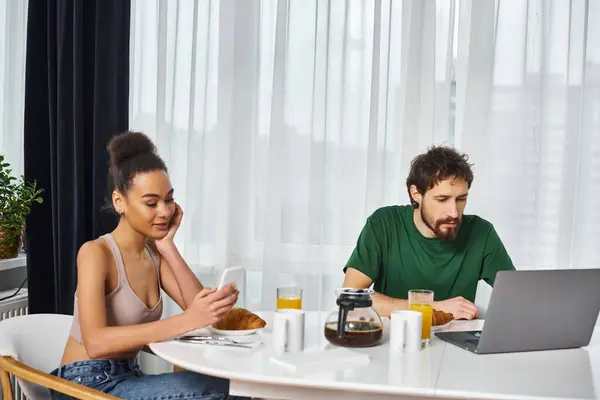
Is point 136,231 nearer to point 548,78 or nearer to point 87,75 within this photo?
point 87,75

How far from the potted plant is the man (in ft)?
4.88

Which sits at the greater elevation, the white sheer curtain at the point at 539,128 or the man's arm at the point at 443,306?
the white sheer curtain at the point at 539,128

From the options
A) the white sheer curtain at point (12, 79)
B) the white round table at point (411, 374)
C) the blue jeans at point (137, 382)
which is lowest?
the blue jeans at point (137, 382)

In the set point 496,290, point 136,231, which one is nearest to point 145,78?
point 136,231

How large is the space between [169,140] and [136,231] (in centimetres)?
112

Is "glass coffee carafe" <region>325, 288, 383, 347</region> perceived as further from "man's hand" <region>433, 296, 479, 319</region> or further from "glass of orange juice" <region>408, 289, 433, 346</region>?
"man's hand" <region>433, 296, 479, 319</region>

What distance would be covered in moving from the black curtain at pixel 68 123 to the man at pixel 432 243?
1.32 metres

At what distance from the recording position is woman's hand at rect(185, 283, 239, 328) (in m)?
1.77

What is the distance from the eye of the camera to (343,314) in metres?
1.73

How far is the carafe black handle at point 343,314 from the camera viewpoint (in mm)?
1712

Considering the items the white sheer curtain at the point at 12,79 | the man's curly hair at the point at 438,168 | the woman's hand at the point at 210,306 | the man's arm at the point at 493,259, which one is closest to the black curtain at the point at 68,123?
the white sheer curtain at the point at 12,79

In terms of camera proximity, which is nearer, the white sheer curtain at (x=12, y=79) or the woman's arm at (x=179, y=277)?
the woman's arm at (x=179, y=277)

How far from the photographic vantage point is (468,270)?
2469mm

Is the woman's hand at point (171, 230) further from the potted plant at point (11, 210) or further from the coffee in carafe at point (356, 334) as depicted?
the potted plant at point (11, 210)
